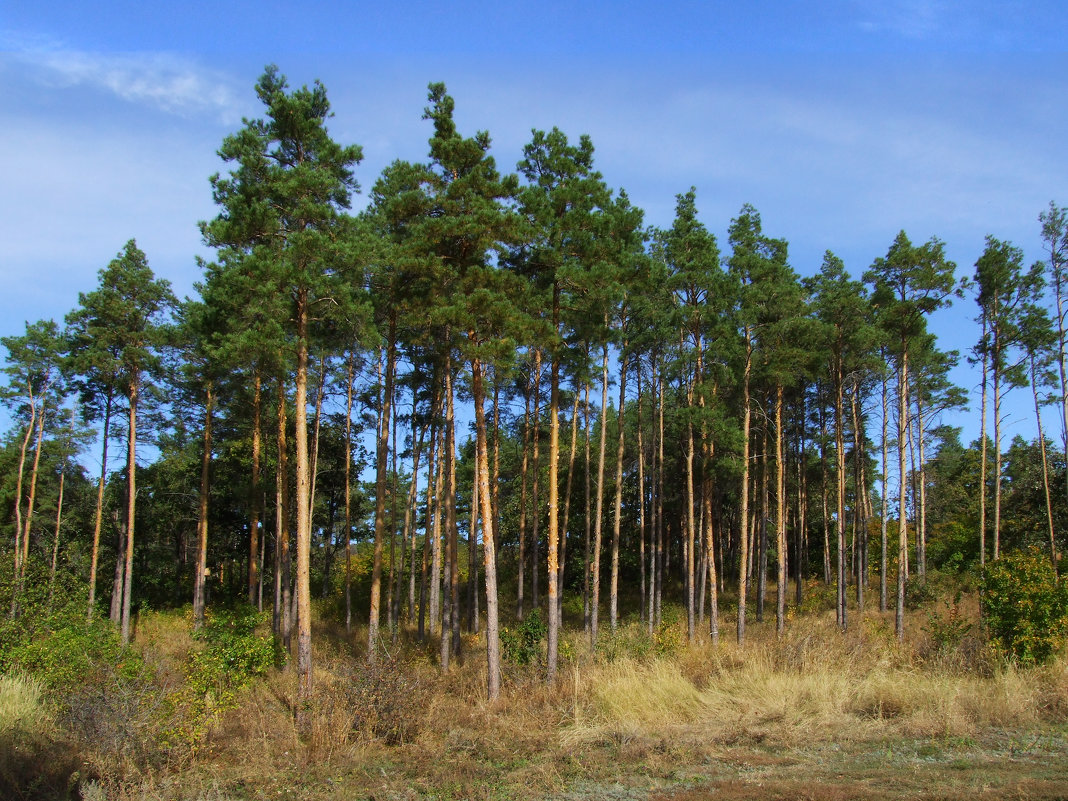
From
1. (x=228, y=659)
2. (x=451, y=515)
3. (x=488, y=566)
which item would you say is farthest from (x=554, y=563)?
(x=228, y=659)

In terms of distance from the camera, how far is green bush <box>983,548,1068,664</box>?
42.0 feet

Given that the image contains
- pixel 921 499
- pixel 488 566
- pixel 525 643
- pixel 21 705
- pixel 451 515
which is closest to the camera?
pixel 21 705

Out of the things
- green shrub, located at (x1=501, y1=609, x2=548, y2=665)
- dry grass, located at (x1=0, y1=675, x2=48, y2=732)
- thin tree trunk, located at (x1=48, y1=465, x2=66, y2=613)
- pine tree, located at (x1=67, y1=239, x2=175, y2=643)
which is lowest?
green shrub, located at (x1=501, y1=609, x2=548, y2=665)

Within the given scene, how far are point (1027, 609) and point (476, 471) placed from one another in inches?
456

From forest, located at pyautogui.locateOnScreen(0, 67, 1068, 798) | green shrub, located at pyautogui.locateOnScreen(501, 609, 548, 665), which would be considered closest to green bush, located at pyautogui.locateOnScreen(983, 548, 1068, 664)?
forest, located at pyautogui.locateOnScreen(0, 67, 1068, 798)

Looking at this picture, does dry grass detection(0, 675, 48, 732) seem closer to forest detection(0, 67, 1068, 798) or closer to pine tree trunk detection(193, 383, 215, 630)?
forest detection(0, 67, 1068, 798)

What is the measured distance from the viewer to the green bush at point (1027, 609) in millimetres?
12805

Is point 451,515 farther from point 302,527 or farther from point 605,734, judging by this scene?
point 605,734

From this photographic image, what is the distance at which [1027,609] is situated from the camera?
43.2 ft

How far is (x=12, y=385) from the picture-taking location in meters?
30.2

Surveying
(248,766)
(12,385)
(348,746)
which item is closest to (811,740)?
(348,746)

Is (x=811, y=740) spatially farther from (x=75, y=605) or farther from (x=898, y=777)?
(x=75, y=605)

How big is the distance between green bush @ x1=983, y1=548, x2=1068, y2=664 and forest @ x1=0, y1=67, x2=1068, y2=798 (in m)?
0.06

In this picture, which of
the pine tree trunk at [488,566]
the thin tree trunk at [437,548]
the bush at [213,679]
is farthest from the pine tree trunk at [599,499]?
the bush at [213,679]
